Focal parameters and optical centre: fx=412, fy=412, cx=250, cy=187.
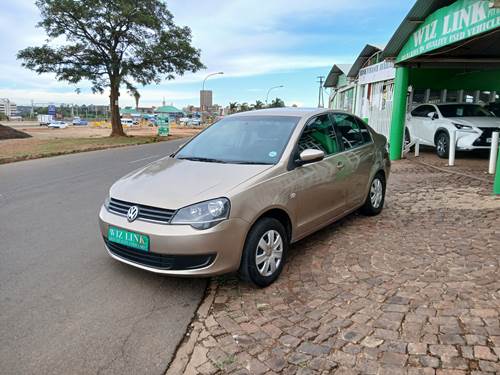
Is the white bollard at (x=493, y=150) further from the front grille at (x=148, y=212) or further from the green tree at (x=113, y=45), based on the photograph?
the green tree at (x=113, y=45)

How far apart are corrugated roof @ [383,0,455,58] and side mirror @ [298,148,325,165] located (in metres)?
7.76

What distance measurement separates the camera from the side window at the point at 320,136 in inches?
179

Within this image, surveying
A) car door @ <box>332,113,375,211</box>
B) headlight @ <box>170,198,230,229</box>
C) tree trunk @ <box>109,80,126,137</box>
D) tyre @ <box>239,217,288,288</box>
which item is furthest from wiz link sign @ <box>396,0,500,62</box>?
tree trunk @ <box>109,80,126,137</box>

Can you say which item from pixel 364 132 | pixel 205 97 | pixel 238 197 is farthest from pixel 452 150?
pixel 205 97

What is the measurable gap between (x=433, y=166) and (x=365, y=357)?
9531 millimetres

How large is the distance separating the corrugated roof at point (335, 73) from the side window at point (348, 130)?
78.9 ft

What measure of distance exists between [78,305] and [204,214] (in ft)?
4.41

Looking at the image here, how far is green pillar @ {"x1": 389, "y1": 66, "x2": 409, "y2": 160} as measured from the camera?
12.5 metres

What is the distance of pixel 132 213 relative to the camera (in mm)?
3646

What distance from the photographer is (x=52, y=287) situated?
12.7ft

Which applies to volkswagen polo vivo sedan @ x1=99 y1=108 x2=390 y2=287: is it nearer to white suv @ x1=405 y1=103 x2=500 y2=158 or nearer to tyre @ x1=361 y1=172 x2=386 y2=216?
tyre @ x1=361 y1=172 x2=386 y2=216

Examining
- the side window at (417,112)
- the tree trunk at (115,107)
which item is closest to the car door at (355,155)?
the side window at (417,112)

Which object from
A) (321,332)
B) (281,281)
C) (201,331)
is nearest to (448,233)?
(281,281)

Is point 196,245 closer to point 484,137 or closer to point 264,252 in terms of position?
point 264,252
